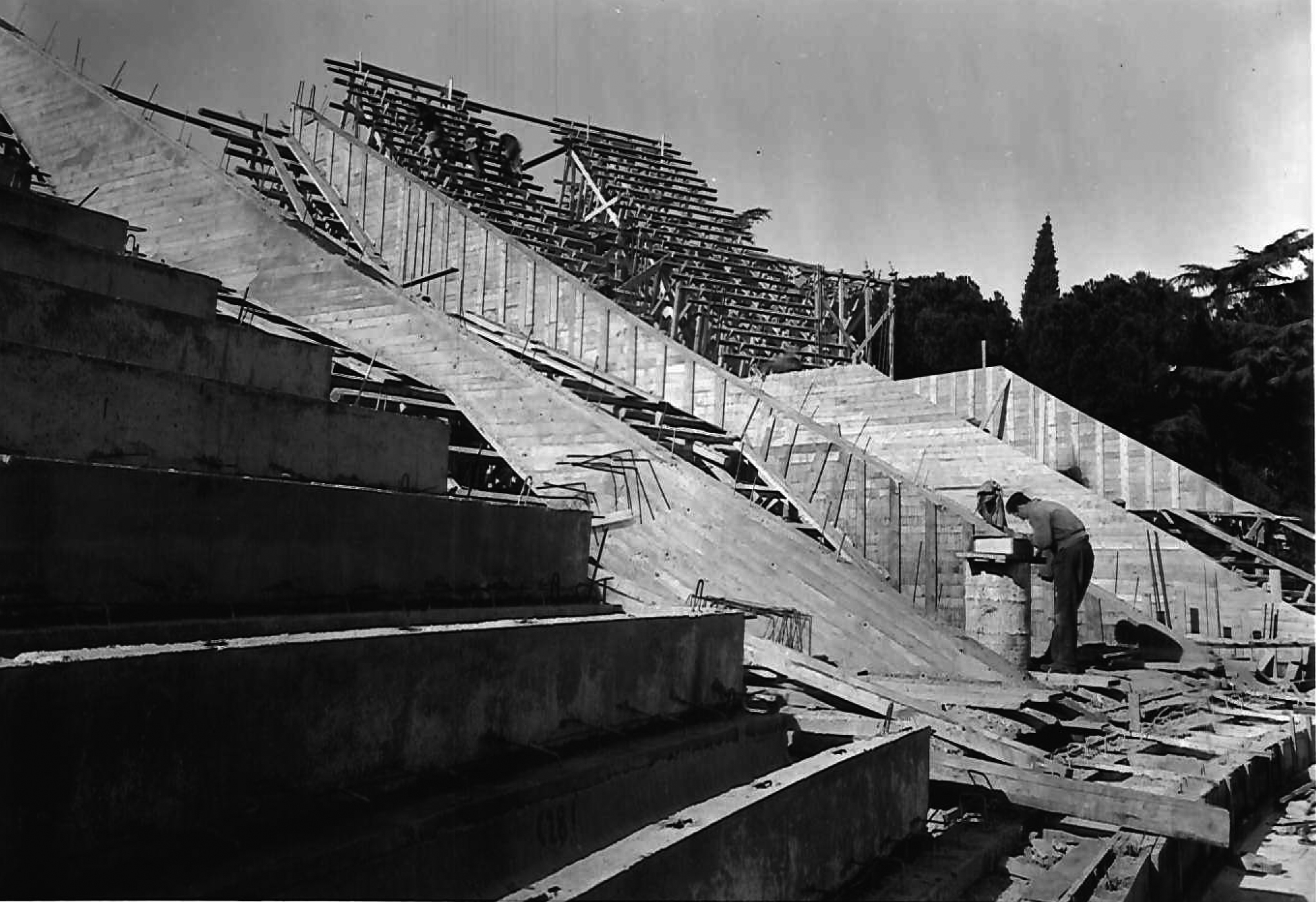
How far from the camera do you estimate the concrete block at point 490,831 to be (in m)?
3.20

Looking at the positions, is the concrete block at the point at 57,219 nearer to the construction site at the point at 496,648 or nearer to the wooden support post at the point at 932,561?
the construction site at the point at 496,648

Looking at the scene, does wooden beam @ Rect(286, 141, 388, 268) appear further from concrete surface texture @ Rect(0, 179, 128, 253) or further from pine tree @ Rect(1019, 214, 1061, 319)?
pine tree @ Rect(1019, 214, 1061, 319)

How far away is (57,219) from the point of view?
6.66 m

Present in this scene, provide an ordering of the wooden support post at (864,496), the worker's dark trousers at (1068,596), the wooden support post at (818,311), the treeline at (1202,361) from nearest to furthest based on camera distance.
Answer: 1. the worker's dark trousers at (1068,596)
2. the wooden support post at (864,496)
3. the treeline at (1202,361)
4. the wooden support post at (818,311)

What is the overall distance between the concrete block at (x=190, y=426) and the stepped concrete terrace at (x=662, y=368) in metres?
7.64

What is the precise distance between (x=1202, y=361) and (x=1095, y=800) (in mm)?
30960

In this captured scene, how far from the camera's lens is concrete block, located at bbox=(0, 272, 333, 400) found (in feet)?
16.6

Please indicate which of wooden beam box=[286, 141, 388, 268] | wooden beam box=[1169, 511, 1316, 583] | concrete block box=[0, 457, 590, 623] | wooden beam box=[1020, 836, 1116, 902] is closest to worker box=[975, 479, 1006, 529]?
wooden beam box=[1169, 511, 1316, 583]

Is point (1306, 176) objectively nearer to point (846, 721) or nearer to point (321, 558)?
point (846, 721)

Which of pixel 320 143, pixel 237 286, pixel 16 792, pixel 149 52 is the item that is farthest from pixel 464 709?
pixel 320 143

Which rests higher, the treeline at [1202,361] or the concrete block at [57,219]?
the treeline at [1202,361]

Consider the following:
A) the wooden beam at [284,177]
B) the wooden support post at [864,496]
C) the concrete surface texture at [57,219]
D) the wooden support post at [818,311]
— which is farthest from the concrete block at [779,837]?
the wooden support post at [818,311]

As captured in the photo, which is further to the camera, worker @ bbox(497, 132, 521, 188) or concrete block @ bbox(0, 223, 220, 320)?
worker @ bbox(497, 132, 521, 188)

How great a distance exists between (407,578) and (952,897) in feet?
8.72
